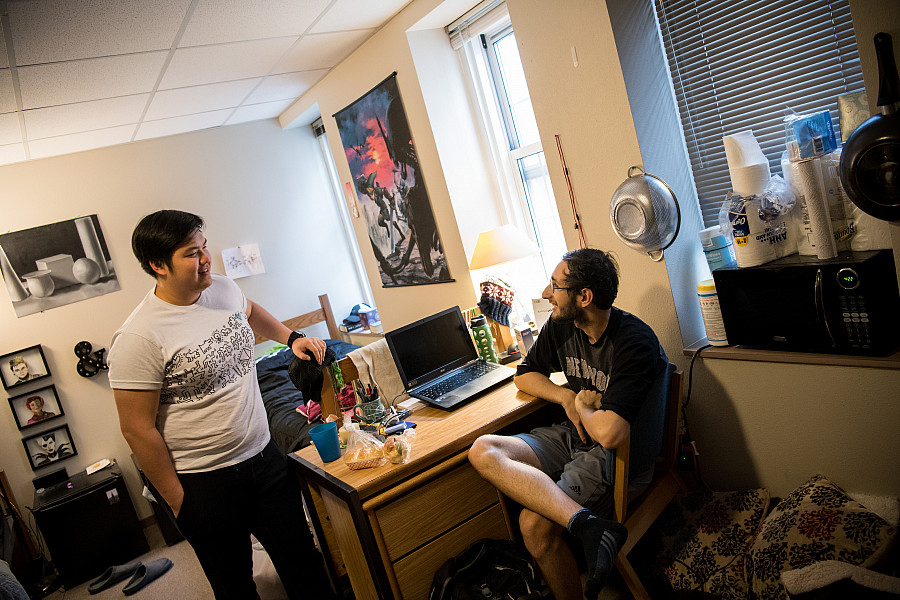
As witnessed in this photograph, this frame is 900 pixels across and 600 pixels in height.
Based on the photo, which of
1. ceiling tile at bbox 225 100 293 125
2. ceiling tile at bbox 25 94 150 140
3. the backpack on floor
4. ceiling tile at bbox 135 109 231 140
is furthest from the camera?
ceiling tile at bbox 225 100 293 125

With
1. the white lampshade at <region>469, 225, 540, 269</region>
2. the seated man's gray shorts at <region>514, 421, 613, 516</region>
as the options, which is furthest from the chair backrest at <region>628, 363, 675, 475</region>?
the white lampshade at <region>469, 225, 540, 269</region>

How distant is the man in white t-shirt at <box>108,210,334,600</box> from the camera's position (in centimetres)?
185

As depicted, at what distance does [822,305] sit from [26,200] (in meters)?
4.61

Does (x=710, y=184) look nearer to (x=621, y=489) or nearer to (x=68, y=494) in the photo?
(x=621, y=489)

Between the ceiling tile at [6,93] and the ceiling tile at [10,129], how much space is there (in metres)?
Result: 0.12

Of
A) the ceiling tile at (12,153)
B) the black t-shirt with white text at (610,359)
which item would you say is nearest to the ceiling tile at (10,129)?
the ceiling tile at (12,153)

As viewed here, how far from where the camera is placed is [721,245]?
2139 millimetres

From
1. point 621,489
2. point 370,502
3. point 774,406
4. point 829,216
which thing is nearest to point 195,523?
point 370,502

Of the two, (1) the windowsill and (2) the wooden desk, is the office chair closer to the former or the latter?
(1) the windowsill

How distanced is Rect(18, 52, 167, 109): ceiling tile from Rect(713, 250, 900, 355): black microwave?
107 inches

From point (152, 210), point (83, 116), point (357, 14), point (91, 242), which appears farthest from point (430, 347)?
point (91, 242)

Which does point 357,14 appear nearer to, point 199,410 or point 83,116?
point 83,116

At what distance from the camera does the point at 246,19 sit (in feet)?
8.66

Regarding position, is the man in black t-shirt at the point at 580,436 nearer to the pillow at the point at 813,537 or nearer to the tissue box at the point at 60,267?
the pillow at the point at 813,537
